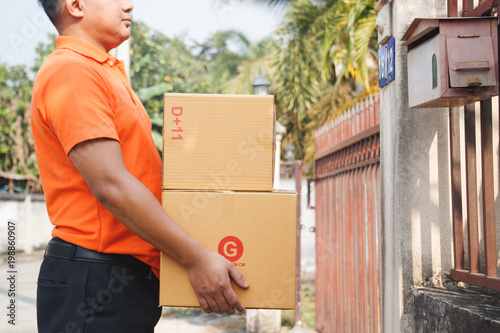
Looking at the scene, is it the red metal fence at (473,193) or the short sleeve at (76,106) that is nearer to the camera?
the short sleeve at (76,106)

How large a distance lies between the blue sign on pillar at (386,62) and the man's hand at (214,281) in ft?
4.04

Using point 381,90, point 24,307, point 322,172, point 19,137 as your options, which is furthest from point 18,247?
point 381,90

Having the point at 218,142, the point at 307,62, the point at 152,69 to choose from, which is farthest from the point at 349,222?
the point at 152,69

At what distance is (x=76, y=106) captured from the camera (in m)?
1.56

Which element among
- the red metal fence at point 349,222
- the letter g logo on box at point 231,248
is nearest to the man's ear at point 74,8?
the letter g logo on box at point 231,248

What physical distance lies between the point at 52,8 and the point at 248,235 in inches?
39.6

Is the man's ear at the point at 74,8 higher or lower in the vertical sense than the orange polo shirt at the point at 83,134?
higher

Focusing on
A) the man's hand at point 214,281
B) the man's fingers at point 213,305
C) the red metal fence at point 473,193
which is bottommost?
the man's fingers at point 213,305

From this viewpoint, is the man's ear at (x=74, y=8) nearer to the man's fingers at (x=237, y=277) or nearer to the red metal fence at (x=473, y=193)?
the man's fingers at (x=237, y=277)

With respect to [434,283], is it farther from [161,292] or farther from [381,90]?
[161,292]

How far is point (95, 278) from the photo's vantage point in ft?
5.44

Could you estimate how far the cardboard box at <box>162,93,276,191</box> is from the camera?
174 cm

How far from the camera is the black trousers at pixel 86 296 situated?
1.64 meters

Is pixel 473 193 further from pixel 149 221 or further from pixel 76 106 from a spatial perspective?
pixel 76 106
